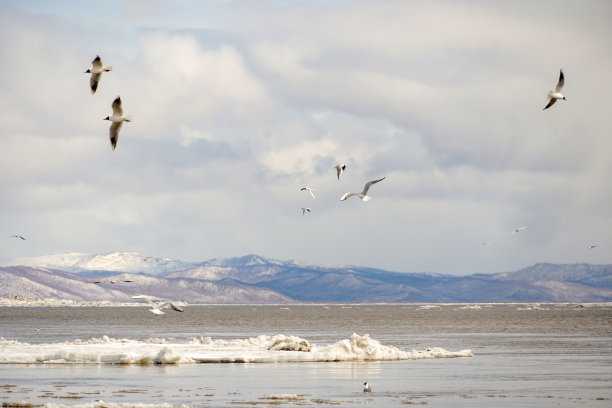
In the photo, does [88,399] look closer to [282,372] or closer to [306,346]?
[282,372]

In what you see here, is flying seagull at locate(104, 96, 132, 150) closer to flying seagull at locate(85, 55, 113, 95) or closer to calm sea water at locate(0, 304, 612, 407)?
flying seagull at locate(85, 55, 113, 95)

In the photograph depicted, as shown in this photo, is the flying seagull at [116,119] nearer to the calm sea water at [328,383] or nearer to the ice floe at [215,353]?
the calm sea water at [328,383]

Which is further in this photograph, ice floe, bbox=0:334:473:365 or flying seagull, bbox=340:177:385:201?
ice floe, bbox=0:334:473:365

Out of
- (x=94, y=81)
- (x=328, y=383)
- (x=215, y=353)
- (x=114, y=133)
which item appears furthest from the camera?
(x=215, y=353)

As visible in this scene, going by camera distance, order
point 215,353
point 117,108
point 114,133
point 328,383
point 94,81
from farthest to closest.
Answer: point 215,353
point 328,383
point 94,81
point 117,108
point 114,133

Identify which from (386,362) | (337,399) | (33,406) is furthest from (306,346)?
(33,406)

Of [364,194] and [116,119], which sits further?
[364,194]

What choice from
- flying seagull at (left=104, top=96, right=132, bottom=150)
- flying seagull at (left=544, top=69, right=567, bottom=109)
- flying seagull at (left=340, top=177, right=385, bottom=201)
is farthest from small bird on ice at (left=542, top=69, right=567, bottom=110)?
flying seagull at (left=104, top=96, right=132, bottom=150)

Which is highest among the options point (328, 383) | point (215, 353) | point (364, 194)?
point (364, 194)

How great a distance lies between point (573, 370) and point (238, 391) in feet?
52.4

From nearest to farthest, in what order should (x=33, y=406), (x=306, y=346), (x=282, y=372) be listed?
(x=33, y=406) < (x=282, y=372) < (x=306, y=346)

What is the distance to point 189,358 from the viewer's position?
44.6 metres

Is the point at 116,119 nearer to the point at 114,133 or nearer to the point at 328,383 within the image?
the point at 114,133

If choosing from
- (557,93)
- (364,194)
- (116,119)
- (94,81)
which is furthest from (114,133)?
(557,93)
